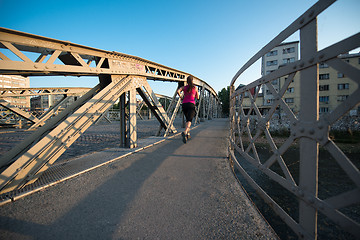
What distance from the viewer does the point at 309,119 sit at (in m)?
1.05

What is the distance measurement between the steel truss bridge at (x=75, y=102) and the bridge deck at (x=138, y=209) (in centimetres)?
55

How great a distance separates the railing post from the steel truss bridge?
3.27m

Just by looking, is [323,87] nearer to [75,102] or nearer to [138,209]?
[138,209]

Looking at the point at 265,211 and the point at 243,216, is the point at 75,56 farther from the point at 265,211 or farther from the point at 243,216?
the point at 265,211

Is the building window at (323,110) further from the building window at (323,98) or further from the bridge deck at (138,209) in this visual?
the bridge deck at (138,209)

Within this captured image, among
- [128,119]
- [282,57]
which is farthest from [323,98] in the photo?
[128,119]

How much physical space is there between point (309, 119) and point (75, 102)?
400 centimetres

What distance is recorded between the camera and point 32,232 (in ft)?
4.14

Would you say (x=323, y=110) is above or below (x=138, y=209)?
above

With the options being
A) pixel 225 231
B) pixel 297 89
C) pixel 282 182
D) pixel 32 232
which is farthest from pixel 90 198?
pixel 297 89

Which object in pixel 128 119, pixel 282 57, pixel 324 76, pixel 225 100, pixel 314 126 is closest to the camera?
pixel 314 126

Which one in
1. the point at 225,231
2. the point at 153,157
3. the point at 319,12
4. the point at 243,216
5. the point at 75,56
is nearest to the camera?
the point at 319,12

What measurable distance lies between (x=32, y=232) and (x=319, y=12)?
2887mm

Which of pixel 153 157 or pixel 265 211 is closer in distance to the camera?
pixel 265 211
